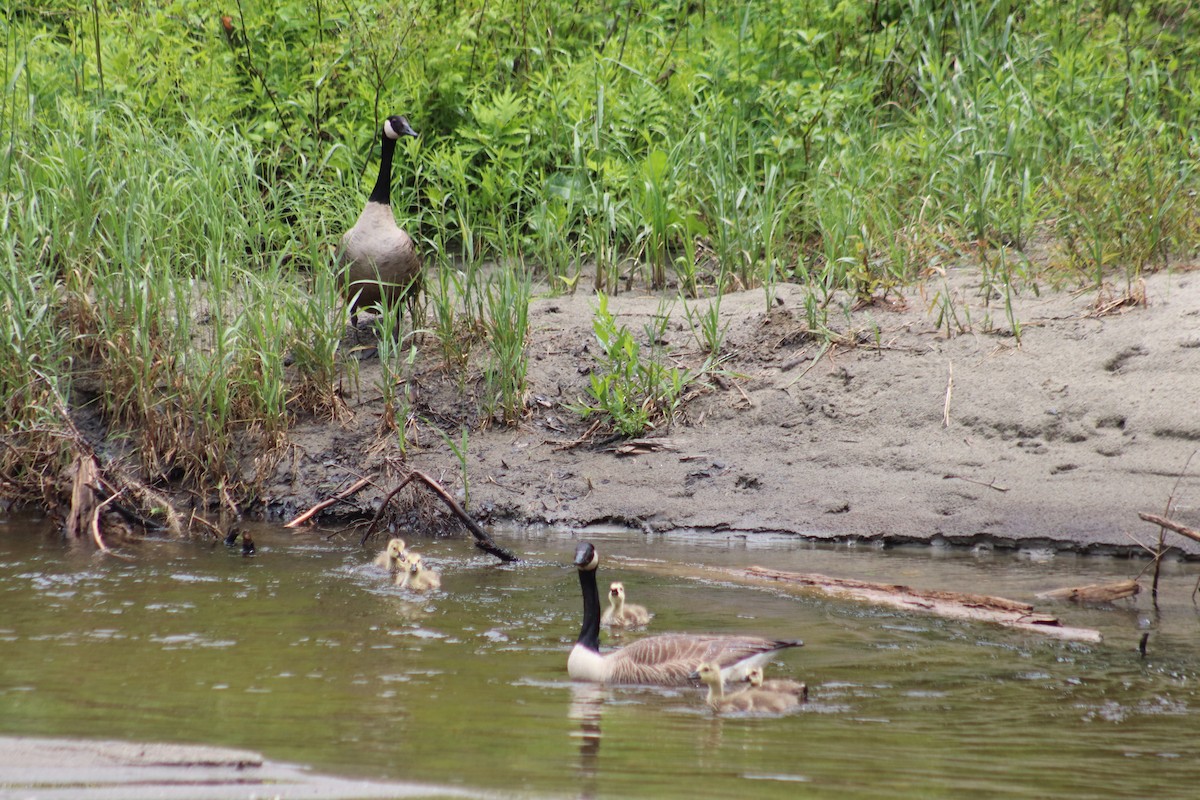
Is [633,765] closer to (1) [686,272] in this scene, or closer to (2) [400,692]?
(2) [400,692]

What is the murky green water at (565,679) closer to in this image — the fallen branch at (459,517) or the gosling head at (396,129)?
the fallen branch at (459,517)

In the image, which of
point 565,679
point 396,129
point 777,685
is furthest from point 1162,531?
point 396,129

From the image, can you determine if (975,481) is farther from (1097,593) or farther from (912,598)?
(912,598)

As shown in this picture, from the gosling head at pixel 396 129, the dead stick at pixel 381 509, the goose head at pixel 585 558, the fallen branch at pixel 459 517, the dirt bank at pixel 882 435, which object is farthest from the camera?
the gosling head at pixel 396 129

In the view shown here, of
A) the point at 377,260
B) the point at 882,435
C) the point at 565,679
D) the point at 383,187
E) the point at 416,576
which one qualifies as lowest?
the point at 565,679

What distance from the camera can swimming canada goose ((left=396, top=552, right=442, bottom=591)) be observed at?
6.11 m

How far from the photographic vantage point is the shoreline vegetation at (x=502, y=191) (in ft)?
26.3

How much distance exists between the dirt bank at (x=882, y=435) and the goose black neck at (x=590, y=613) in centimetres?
233

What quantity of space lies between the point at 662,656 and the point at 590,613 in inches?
14.7

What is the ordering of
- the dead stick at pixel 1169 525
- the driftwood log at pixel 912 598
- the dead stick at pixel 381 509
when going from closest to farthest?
1. the driftwood log at pixel 912 598
2. the dead stick at pixel 1169 525
3. the dead stick at pixel 381 509

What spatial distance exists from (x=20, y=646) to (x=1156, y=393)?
6425 millimetres

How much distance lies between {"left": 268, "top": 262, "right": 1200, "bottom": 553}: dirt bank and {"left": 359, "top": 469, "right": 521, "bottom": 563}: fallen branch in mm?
443

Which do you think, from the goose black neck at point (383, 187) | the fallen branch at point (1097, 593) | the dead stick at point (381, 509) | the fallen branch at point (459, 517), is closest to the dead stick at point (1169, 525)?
the fallen branch at point (1097, 593)

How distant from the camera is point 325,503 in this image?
7.41 metres
